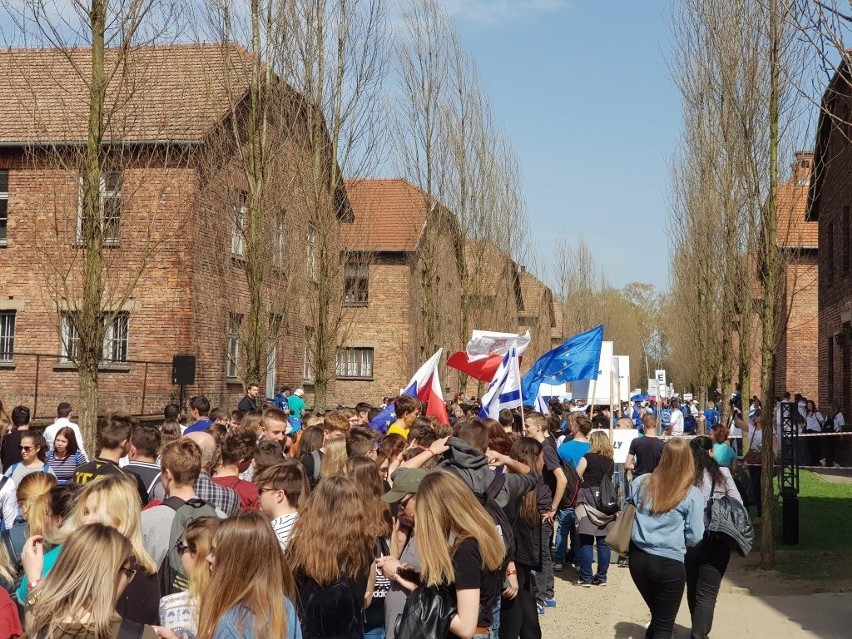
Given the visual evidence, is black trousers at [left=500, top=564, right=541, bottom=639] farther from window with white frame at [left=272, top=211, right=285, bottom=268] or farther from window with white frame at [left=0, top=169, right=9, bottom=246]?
window with white frame at [left=0, top=169, right=9, bottom=246]

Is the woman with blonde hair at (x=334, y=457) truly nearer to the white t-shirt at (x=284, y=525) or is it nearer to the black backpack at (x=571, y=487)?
the white t-shirt at (x=284, y=525)

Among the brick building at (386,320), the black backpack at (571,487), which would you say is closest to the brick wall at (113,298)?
the black backpack at (571,487)

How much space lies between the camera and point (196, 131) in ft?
72.2

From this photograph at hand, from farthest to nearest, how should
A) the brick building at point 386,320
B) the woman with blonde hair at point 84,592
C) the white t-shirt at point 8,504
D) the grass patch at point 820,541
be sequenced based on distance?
the brick building at point 386,320 < the grass patch at point 820,541 < the white t-shirt at point 8,504 < the woman with blonde hair at point 84,592

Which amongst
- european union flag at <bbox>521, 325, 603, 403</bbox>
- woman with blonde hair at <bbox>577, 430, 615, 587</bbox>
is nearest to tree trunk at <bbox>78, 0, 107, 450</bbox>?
woman with blonde hair at <bbox>577, 430, 615, 587</bbox>

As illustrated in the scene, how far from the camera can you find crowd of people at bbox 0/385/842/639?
4051 millimetres

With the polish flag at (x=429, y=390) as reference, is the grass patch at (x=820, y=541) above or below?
below

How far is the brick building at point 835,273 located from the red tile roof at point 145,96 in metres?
13.4

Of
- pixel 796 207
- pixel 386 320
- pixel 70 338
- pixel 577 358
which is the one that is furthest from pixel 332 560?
pixel 386 320

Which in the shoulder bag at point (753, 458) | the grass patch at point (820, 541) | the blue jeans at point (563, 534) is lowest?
the grass patch at point (820, 541)

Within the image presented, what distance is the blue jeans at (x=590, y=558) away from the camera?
461 inches

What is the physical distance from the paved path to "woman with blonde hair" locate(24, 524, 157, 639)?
245 inches

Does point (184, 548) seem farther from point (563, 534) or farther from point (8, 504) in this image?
point (563, 534)

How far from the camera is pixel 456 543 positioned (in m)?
5.12
